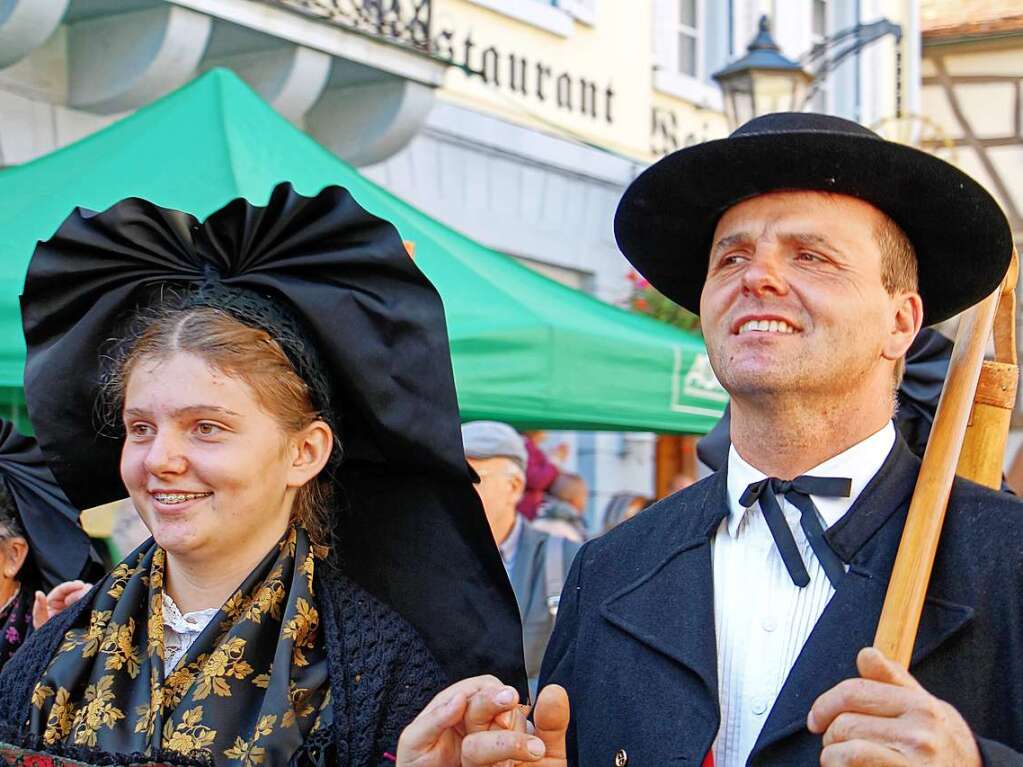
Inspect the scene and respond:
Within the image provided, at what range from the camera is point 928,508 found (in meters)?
2.35

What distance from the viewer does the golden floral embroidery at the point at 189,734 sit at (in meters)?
2.50

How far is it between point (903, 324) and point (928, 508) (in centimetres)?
43

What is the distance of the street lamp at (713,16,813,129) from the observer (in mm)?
8234

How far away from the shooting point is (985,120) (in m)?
18.8

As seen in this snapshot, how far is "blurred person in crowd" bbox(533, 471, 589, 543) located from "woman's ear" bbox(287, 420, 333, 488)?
468 cm

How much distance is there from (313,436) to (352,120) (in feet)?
23.9

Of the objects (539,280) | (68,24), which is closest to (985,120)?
(68,24)

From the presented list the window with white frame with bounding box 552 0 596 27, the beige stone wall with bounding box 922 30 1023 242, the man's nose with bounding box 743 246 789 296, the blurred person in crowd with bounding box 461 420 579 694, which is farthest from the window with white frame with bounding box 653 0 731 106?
the man's nose with bounding box 743 246 789 296

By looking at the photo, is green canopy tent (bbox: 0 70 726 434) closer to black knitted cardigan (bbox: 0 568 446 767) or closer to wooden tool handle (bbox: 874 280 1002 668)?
black knitted cardigan (bbox: 0 568 446 767)

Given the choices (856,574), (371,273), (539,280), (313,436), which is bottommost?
(856,574)

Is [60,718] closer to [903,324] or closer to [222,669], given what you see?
[222,669]

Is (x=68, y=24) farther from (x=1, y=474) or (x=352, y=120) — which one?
(x=1, y=474)

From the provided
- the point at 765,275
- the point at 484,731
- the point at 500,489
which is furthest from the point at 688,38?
the point at 484,731

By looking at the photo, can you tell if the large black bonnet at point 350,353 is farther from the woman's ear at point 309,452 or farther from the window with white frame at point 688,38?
the window with white frame at point 688,38
